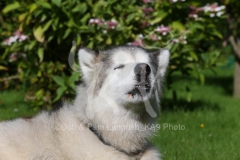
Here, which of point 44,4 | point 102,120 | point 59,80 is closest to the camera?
point 102,120

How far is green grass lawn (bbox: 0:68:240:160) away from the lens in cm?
603

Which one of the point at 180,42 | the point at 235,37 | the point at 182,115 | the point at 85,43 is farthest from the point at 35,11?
the point at 235,37

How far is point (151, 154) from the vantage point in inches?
176

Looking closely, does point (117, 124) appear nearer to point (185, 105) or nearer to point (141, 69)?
point (141, 69)

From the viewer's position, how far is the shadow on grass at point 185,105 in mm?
8895

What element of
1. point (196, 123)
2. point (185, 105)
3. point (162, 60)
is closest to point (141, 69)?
point (162, 60)

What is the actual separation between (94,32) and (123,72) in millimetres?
3537

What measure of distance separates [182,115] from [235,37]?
334 cm

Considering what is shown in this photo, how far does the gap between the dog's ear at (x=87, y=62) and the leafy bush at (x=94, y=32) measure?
9.85 ft

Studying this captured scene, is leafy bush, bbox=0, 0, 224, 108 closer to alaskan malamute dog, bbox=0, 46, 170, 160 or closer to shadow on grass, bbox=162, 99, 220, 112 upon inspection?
shadow on grass, bbox=162, 99, 220, 112

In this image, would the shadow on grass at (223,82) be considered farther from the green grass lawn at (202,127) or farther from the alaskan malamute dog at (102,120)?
the alaskan malamute dog at (102,120)

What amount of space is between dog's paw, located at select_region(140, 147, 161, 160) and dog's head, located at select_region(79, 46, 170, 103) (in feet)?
1.77

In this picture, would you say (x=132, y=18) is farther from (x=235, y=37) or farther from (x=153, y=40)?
(x=235, y=37)

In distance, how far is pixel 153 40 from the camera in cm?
765
